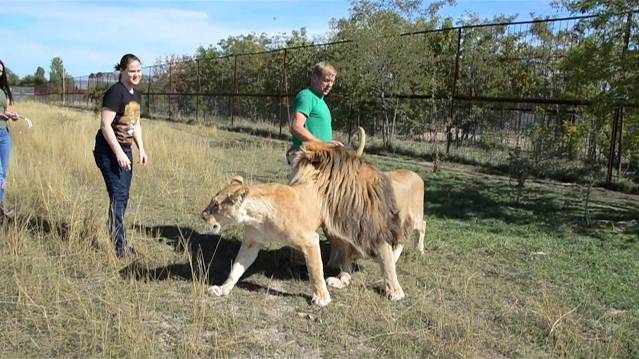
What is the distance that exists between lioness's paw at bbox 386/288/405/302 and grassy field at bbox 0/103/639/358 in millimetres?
97

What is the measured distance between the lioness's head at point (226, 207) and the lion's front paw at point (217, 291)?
0.61m

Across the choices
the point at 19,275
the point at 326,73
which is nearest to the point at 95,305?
the point at 19,275

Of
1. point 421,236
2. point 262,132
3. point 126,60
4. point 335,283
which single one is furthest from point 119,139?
point 262,132

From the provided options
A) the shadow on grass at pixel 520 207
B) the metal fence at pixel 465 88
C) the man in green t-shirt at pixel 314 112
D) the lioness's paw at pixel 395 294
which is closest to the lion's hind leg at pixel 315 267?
the lioness's paw at pixel 395 294

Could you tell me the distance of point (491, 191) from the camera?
916 centimetres

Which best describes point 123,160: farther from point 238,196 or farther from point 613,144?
point 613,144

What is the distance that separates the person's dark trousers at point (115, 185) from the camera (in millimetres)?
4766

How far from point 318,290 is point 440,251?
1927mm

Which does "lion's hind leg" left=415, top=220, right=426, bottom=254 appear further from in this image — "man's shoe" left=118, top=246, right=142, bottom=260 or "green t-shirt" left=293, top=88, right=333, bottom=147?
"man's shoe" left=118, top=246, right=142, bottom=260

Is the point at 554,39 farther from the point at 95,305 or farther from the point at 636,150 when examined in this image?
the point at 95,305

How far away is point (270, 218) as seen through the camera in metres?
3.94

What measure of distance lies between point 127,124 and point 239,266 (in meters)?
1.67

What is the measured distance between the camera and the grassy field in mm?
3463

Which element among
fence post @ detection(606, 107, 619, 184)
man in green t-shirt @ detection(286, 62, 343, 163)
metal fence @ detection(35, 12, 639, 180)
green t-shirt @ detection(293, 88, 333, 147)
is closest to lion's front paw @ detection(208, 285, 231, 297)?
man in green t-shirt @ detection(286, 62, 343, 163)
